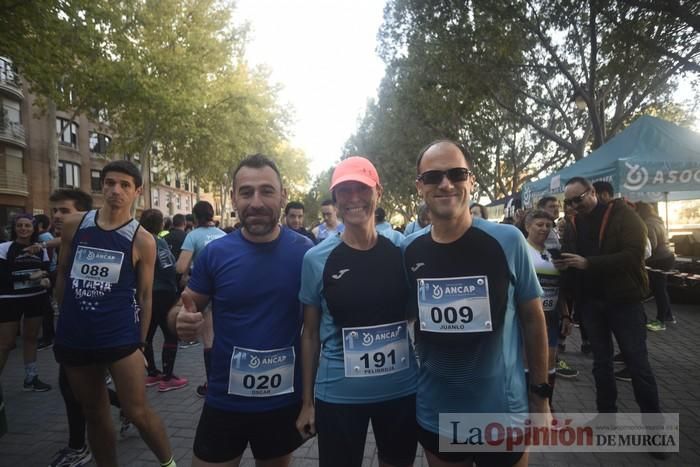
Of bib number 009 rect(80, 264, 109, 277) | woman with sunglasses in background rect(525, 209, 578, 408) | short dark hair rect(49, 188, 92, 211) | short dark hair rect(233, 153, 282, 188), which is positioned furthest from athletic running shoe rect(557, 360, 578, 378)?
short dark hair rect(49, 188, 92, 211)

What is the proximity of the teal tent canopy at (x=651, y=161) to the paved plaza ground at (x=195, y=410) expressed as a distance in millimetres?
2649

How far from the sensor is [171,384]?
16.0ft

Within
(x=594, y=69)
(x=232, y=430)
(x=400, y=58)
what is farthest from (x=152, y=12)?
(x=232, y=430)

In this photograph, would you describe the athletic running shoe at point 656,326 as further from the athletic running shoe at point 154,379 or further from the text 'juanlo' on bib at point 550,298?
the athletic running shoe at point 154,379

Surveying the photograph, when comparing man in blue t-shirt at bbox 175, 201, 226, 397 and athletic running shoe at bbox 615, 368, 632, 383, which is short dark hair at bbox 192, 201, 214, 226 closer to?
Answer: man in blue t-shirt at bbox 175, 201, 226, 397

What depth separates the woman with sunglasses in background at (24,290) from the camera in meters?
4.42

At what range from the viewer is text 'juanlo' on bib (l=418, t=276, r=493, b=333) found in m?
1.83

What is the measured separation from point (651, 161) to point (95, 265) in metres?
8.13

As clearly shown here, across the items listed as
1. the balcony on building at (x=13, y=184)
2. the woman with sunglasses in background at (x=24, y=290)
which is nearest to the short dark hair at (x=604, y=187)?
the woman with sunglasses in background at (x=24, y=290)

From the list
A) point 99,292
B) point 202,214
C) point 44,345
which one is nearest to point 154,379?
point 202,214

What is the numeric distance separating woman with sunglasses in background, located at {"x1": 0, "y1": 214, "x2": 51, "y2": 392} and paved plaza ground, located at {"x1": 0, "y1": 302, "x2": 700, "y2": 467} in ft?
1.71

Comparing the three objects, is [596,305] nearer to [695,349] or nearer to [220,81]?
[695,349]

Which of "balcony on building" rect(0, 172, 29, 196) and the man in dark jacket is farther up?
"balcony on building" rect(0, 172, 29, 196)

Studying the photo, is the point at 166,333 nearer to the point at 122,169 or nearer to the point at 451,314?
the point at 122,169
